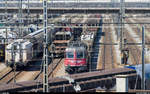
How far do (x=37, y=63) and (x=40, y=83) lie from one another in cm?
890

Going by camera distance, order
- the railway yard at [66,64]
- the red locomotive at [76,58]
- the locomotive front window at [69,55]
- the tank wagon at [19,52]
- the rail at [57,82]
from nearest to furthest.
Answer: the rail at [57,82], the railway yard at [66,64], the red locomotive at [76,58], the locomotive front window at [69,55], the tank wagon at [19,52]

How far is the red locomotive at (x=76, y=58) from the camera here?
16.5 meters

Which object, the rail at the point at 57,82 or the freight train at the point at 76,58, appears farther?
the freight train at the point at 76,58

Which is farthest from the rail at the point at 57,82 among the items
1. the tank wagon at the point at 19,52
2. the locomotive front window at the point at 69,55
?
the tank wagon at the point at 19,52

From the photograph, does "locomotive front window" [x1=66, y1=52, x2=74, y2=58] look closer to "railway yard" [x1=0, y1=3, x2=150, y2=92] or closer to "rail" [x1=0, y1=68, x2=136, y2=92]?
"railway yard" [x1=0, y1=3, x2=150, y2=92]

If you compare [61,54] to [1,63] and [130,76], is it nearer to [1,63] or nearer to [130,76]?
[1,63]

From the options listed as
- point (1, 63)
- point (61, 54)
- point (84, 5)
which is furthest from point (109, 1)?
point (1, 63)

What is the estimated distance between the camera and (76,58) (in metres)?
16.7

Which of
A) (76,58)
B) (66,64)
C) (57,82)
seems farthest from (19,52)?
(57,82)

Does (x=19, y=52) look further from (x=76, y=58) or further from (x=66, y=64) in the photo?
(x=76, y=58)

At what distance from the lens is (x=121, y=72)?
13.5 metres

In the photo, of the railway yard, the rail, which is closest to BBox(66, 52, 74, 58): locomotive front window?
the railway yard

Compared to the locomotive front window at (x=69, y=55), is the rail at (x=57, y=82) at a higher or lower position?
lower

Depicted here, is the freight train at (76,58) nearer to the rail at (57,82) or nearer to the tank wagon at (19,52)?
the tank wagon at (19,52)
